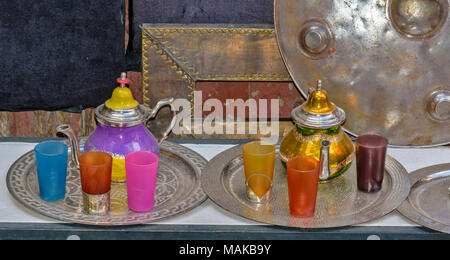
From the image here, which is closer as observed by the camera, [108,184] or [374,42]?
[108,184]

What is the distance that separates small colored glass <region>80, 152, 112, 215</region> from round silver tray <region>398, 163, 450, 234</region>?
1.87 ft

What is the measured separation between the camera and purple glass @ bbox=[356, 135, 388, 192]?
1.36 meters

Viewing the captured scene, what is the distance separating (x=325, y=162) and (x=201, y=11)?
516mm

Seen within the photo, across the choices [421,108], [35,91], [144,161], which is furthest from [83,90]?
[421,108]

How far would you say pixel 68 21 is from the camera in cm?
→ 166

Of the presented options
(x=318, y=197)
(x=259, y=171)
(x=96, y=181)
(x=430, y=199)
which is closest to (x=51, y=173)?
(x=96, y=181)

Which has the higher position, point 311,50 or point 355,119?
point 311,50

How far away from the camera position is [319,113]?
1.39 m

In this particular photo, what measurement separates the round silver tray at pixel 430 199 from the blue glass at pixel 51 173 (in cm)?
67

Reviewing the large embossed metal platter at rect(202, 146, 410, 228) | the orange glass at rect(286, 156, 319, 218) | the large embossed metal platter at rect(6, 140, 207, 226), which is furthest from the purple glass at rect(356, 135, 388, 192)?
the large embossed metal platter at rect(6, 140, 207, 226)

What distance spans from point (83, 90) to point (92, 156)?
0.46 m

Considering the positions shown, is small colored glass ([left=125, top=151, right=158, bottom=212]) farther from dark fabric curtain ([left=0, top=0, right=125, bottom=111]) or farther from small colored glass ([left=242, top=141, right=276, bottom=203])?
dark fabric curtain ([left=0, top=0, right=125, bottom=111])

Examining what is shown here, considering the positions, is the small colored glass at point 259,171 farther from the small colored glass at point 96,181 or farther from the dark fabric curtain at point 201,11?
the dark fabric curtain at point 201,11
